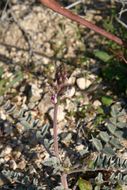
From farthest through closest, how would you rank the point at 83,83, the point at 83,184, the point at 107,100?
the point at 83,83 < the point at 107,100 < the point at 83,184

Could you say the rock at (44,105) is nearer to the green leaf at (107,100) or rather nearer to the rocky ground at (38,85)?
the rocky ground at (38,85)

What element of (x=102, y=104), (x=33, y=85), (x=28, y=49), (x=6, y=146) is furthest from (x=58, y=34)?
(x=6, y=146)

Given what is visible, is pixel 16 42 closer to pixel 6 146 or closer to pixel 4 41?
pixel 4 41

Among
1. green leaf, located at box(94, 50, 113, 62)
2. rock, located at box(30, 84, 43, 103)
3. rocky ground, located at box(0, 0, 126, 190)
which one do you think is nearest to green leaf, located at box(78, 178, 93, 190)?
rocky ground, located at box(0, 0, 126, 190)

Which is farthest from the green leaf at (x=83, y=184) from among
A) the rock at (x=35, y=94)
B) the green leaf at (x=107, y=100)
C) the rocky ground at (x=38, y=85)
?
the rock at (x=35, y=94)

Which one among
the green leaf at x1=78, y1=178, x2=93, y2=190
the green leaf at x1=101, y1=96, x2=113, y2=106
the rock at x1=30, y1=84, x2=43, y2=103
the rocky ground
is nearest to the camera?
the green leaf at x1=78, y1=178, x2=93, y2=190

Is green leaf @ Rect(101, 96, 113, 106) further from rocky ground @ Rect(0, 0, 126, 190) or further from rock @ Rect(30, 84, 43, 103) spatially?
rock @ Rect(30, 84, 43, 103)

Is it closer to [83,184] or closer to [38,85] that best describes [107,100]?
[38,85]

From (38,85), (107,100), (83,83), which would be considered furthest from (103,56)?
(38,85)
